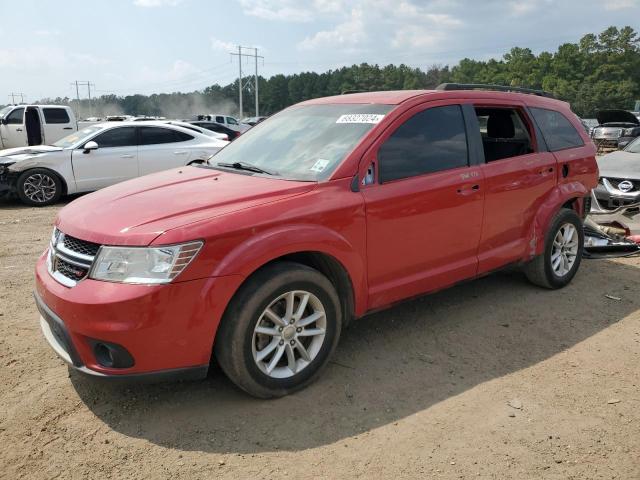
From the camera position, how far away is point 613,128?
22.5 m

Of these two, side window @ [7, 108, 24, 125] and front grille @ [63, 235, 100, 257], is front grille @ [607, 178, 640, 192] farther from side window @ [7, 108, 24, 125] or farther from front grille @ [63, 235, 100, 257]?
side window @ [7, 108, 24, 125]

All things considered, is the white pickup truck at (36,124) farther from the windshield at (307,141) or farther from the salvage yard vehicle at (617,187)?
the salvage yard vehicle at (617,187)

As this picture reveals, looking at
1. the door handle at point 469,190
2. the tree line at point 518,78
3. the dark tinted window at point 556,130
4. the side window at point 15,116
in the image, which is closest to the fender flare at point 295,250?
the door handle at point 469,190

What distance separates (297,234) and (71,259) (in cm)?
126

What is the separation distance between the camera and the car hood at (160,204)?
111 inches

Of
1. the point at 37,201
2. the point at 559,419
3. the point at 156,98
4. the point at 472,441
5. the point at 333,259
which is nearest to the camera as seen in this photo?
the point at 472,441

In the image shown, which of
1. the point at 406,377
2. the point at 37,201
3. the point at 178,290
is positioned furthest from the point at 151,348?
the point at 37,201

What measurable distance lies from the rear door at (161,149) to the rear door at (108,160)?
0.16 m

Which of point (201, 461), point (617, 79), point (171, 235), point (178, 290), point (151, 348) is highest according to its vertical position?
point (617, 79)

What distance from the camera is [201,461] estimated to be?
8.61 feet

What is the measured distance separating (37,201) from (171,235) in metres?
8.22

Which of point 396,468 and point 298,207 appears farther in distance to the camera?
point 298,207

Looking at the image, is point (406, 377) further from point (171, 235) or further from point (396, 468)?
point (171, 235)

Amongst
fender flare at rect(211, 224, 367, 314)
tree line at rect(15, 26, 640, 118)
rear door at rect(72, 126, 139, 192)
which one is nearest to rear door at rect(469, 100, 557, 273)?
fender flare at rect(211, 224, 367, 314)
